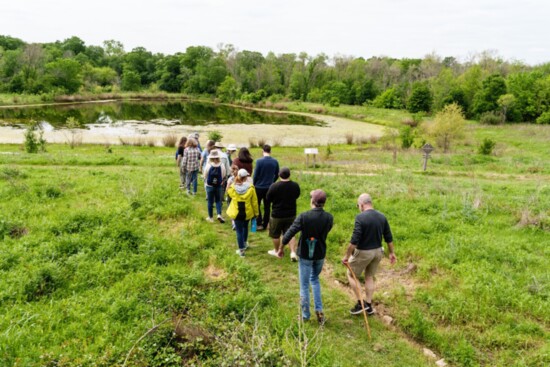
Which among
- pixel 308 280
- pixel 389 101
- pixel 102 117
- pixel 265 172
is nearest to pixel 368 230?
pixel 308 280

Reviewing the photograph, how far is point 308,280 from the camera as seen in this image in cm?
531

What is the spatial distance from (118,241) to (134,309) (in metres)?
2.28

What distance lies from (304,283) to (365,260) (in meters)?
1.02

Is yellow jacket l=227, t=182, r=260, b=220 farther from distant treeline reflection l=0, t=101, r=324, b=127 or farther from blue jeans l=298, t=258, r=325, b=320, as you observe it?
distant treeline reflection l=0, t=101, r=324, b=127

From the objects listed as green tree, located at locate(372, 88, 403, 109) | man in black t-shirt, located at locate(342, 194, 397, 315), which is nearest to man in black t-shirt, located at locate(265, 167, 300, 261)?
man in black t-shirt, located at locate(342, 194, 397, 315)

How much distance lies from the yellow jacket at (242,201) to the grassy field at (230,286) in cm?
94

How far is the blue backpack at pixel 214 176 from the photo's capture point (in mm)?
8156

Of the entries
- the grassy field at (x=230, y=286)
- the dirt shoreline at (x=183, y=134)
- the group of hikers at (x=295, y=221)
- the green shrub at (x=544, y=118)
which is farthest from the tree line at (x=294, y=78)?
the group of hikers at (x=295, y=221)

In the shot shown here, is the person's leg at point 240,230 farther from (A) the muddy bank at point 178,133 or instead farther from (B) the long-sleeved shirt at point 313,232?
(A) the muddy bank at point 178,133

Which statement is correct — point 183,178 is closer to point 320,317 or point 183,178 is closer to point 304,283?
point 304,283

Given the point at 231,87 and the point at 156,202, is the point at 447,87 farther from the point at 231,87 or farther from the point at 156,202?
the point at 156,202

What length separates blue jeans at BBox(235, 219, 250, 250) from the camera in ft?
23.4

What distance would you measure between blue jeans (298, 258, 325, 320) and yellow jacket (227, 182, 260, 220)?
1988 mm

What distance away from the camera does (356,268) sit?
5.58m
